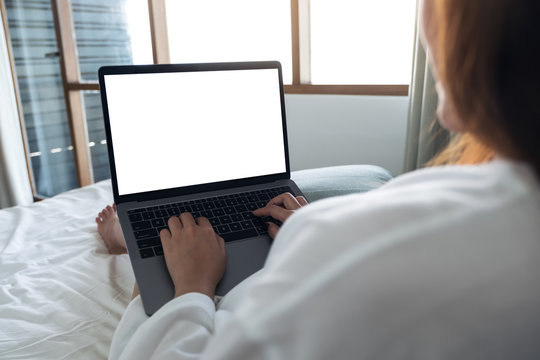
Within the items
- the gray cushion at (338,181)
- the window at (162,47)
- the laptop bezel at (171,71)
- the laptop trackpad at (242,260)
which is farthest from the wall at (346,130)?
the laptop trackpad at (242,260)

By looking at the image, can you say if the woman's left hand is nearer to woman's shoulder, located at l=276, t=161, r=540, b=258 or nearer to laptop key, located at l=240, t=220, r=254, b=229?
laptop key, located at l=240, t=220, r=254, b=229

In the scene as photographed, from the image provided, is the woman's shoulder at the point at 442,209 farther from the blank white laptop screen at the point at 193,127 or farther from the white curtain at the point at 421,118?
the white curtain at the point at 421,118

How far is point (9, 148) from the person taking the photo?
2.99 metres

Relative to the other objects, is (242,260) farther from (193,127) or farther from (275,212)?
(193,127)

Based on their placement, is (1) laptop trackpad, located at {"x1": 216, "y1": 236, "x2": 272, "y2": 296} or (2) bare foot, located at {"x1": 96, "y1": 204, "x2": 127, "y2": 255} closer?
(1) laptop trackpad, located at {"x1": 216, "y1": 236, "x2": 272, "y2": 296}

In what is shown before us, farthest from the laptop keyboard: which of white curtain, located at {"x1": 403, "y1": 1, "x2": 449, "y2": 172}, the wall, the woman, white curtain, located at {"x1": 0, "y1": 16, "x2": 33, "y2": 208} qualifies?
white curtain, located at {"x1": 0, "y1": 16, "x2": 33, "y2": 208}

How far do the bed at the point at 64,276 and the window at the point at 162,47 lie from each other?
2.51 feet

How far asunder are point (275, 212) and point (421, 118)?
0.80 metres

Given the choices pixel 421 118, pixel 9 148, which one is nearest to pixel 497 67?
pixel 421 118

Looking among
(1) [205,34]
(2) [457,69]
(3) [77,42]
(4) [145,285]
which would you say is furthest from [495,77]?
(3) [77,42]

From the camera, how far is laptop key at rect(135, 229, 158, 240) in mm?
809

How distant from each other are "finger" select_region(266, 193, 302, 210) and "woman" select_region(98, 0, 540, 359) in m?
0.59

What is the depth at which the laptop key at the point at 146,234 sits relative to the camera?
2.66 ft

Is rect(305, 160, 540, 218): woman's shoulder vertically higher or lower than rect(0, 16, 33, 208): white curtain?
higher
